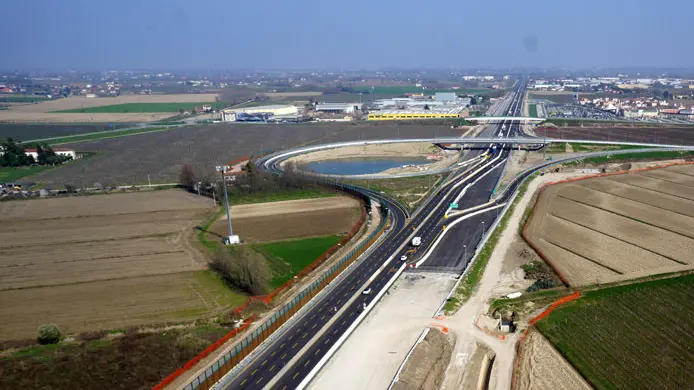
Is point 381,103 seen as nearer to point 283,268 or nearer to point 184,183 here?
point 184,183

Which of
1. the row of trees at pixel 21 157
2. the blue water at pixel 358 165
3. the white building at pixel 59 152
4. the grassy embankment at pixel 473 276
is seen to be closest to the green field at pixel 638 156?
the blue water at pixel 358 165

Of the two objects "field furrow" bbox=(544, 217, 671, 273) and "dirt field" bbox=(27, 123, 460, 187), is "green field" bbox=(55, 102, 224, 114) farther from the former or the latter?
"field furrow" bbox=(544, 217, 671, 273)

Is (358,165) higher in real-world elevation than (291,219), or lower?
lower

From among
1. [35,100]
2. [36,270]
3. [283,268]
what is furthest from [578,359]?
[35,100]

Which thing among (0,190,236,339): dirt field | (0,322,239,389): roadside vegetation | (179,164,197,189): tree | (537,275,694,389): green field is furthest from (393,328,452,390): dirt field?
(179,164,197,189): tree

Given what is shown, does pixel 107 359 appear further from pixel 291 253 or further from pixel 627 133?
pixel 627 133

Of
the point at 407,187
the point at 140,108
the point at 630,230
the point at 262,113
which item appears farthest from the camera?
the point at 140,108

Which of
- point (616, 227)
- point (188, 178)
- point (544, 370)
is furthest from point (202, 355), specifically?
point (188, 178)
